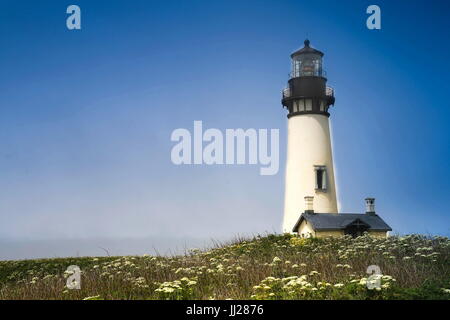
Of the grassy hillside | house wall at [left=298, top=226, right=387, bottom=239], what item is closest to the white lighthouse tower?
house wall at [left=298, top=226, right=387, bottom=239]

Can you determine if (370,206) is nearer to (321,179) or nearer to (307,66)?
(321,179)

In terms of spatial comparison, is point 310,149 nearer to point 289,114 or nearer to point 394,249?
point 289,114

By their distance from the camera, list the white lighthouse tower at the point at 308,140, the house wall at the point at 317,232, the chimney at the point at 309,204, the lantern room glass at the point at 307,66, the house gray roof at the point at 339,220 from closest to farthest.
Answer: the house wall at the point at 317,232
the house gray roof at the point at 339,220
the chimney at the point at 309,204
the white lighthouse tower at the point at 308,140
the lantern room glass at the point at 307,66

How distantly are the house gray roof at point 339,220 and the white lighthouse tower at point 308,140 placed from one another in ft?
2.62

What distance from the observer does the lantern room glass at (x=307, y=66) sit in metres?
33.8

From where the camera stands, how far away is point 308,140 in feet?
107

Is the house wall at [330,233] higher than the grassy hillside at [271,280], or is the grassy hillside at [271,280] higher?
the house wall at [330,233]

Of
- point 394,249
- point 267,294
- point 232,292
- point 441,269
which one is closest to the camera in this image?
point 267,294

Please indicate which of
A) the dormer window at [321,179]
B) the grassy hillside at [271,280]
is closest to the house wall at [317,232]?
the dormer window at [321,179]

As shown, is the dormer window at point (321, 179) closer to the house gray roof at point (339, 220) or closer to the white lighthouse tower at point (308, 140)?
the white lighthouse tower at point (308, 140)

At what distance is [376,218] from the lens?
32.6 meters

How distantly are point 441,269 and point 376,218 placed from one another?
19.1 meters
